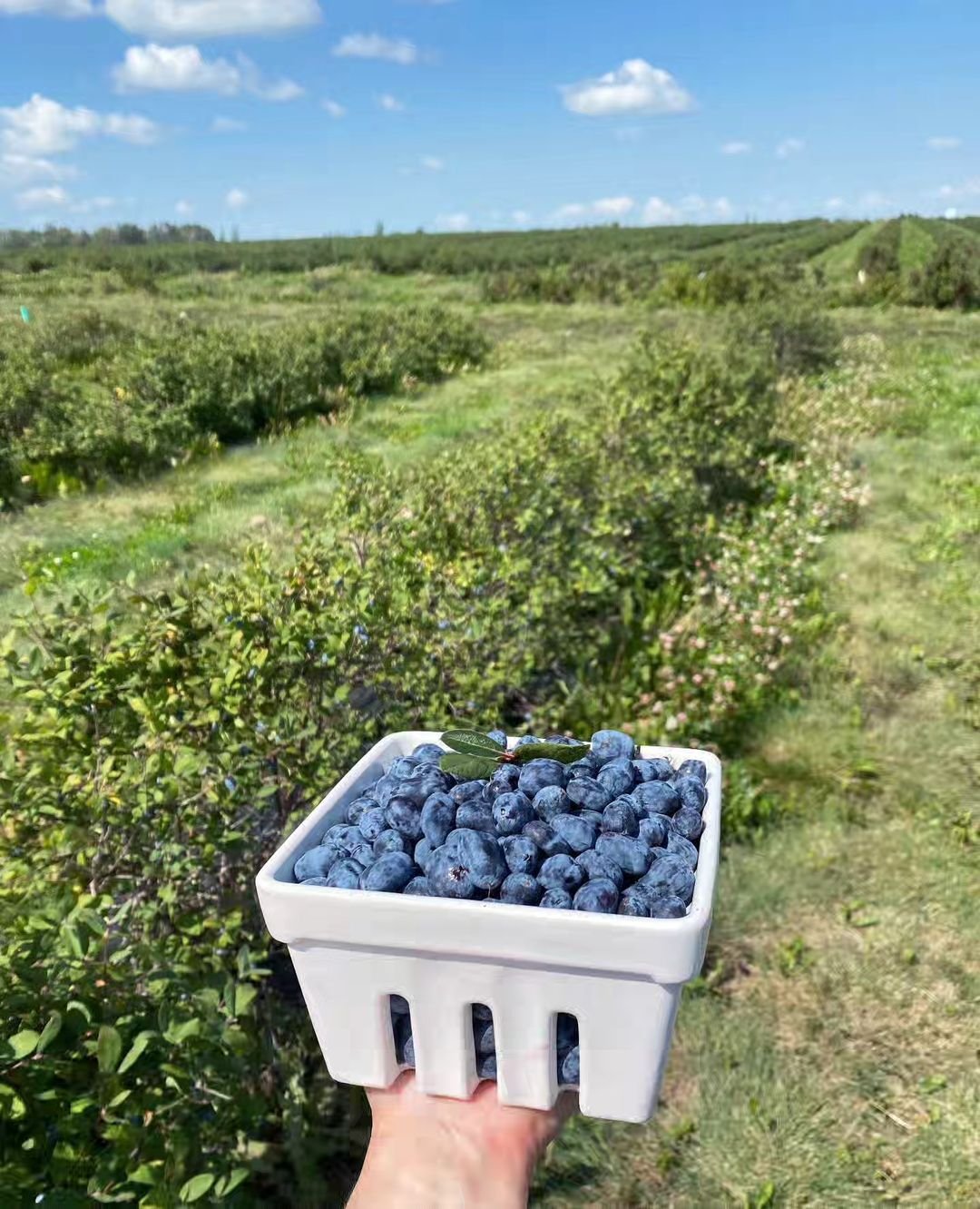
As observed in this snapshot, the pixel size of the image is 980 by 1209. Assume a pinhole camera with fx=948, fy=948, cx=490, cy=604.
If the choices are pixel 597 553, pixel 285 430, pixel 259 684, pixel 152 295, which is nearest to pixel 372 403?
pixel 285 430

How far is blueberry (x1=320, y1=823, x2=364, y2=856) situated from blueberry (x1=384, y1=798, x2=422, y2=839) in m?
0.05

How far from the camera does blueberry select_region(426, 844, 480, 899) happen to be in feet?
3.54

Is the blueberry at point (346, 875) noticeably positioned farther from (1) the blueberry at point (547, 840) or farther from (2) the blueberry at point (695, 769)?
(2) the blueberry at point (695, 769)

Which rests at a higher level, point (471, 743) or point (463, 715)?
point (471, 743)

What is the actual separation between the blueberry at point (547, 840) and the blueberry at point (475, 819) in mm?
45

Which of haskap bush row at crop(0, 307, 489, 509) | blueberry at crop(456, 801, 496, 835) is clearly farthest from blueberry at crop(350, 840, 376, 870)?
haskap bush row at crop(0, 307, 489, 509)

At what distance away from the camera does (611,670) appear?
4750 millimetres

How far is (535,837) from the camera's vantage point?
3.75 feet

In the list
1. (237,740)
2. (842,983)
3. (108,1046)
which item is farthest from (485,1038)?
(842,983)

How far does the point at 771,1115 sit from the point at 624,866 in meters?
2.20

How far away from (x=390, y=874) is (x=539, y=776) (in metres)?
0.24

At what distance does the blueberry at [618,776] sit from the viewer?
1.23 metres

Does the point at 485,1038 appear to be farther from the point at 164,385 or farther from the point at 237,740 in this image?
the point at 164,385

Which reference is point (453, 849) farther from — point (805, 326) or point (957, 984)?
point (805, 326)
